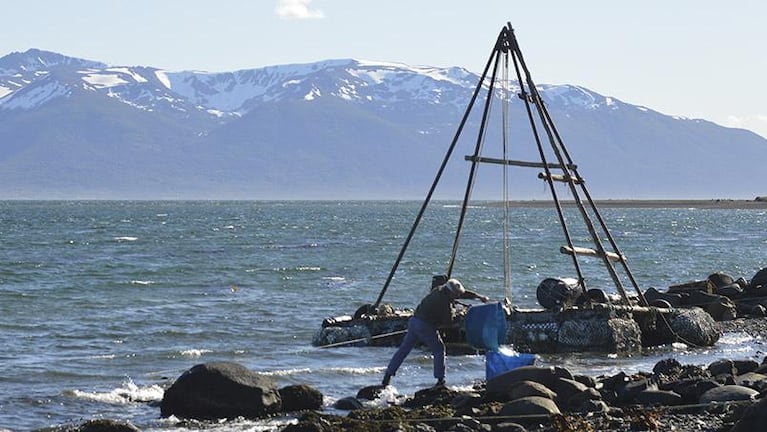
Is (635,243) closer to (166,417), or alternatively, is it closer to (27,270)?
(27,270)

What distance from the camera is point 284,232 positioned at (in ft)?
316

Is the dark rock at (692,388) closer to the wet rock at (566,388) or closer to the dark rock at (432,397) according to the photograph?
the wet rock at (566,388)

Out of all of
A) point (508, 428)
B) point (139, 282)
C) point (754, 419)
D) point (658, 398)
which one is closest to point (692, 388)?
point (658, 398)

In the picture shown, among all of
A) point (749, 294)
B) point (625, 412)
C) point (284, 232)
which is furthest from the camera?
point (284, 232)

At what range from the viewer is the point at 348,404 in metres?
17.9

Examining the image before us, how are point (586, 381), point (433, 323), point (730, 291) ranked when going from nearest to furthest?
point (586, 381) → point (433, 323) → point (730, 291)

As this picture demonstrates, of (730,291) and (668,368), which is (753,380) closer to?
(668,368)

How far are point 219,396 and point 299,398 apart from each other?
3.90 feet

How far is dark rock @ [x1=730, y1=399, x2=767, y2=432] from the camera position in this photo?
1278 centimetres

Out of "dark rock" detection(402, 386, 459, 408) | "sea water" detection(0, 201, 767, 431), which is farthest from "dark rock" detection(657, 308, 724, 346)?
"dark rock" detection(402, 386, 459, 408)

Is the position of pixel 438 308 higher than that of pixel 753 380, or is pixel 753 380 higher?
pixel 438 308

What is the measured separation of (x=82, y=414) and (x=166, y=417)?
5.27ft

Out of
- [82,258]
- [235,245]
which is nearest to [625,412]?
[82,258]

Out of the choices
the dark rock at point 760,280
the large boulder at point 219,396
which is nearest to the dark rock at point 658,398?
the large boulder at point 219,396
